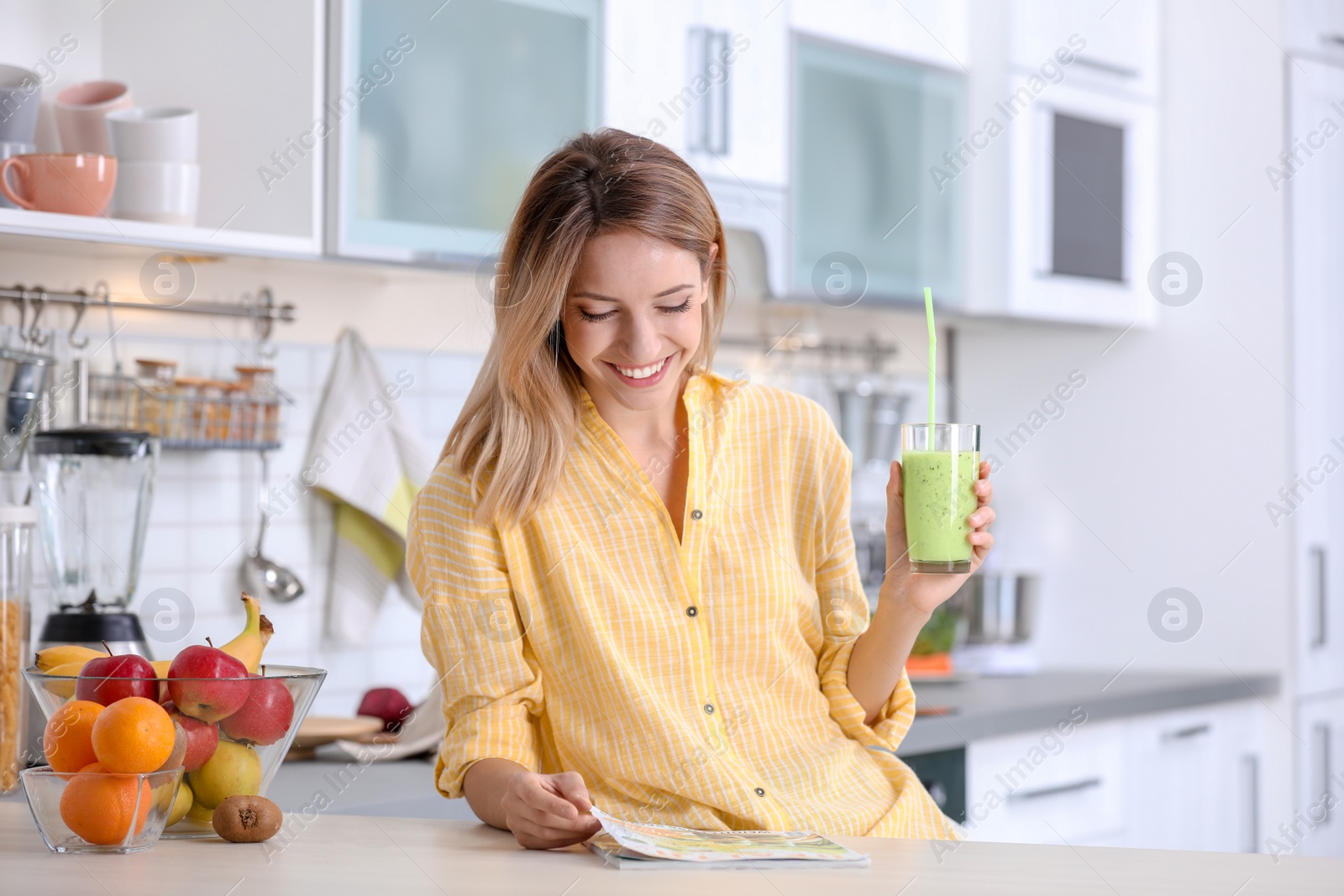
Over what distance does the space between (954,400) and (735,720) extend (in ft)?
6.75

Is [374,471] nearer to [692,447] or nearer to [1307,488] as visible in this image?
[692,447]

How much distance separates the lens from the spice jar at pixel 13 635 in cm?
163

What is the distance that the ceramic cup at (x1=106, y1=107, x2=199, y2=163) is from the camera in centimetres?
186

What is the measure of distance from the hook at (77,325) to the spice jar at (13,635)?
1.29 ft

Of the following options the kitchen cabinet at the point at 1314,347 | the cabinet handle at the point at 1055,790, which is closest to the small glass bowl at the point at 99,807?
the cabinet handle at the point at 1055,790

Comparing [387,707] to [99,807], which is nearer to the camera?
[99,807]

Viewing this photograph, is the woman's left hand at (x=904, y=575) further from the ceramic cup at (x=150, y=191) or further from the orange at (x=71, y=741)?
the ceramic cup at (x=150, y=191)

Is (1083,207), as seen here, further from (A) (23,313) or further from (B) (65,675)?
(B) (65,675)

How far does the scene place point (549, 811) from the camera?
45.3 inches

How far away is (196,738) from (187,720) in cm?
2

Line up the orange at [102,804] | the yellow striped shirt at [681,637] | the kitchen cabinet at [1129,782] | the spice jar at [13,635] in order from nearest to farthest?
the orange at [102,804] < the yellow striped shirt at [681,637] < the spice jar at [13,635] < the kitchen cabinet at [1129,782]

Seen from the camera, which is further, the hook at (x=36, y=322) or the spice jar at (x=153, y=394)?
the spice jar at (x=153, y=394)

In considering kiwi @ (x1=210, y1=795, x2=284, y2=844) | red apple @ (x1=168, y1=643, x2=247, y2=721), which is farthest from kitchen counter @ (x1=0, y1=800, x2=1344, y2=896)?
red apple @ (x1=168, y1=643, x2=247, y2=721)

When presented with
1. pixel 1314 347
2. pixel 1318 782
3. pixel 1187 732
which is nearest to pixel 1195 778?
pixel 1187 732
